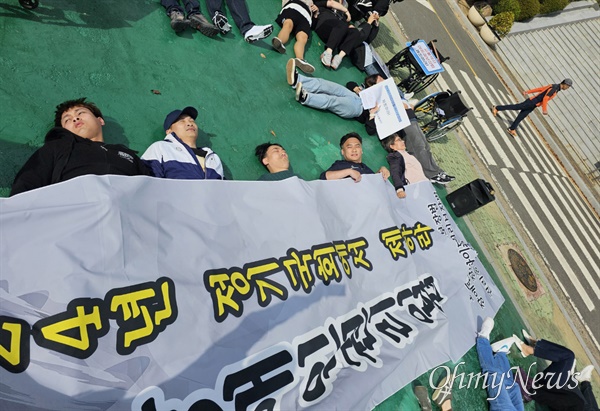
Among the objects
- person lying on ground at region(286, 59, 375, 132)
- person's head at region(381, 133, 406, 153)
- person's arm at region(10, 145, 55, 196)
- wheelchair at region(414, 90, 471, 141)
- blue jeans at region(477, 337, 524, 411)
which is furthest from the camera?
wheelchair at region(414, 90, 471, 141)

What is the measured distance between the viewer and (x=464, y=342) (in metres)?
4.29

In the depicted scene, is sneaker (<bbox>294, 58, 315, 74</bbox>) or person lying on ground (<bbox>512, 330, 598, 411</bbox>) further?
sneaker (<bbox>294, 58, 315, 74</bbox>)

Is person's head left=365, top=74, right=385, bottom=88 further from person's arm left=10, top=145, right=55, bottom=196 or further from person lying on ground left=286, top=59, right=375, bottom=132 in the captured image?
person's arm left=10, top=145, right=55, bottom=196

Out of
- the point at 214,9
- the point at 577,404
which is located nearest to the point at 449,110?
the point at 214,9

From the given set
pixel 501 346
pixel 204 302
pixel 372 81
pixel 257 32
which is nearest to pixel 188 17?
pixel 257 32

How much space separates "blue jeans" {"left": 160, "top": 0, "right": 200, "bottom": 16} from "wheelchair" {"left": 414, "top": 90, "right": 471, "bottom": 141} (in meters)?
4.74

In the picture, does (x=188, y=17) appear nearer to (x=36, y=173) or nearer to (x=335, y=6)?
(x=335, y=6)

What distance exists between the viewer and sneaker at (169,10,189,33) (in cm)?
454

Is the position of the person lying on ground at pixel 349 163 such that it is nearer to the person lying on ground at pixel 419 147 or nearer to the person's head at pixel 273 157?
the person's head at pixel 273 157

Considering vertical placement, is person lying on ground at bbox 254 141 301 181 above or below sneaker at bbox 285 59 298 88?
below

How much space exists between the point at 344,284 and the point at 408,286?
3.71ft

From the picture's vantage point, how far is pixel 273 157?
424cm

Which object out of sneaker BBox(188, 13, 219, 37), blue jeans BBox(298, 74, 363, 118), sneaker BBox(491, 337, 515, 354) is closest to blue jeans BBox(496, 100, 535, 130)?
blue jeans BBox(298, 74, 363, 118)

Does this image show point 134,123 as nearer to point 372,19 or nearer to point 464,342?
point 464,342
